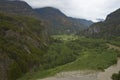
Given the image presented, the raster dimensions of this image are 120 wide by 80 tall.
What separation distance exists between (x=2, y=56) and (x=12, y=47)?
17.7 metres

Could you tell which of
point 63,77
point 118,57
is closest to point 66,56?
point 118,57

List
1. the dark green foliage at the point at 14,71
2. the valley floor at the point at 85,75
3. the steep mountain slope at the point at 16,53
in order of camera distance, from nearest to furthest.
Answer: the valley floor at the point at 85,75, the dark green foliage at the point at 14,71, the steep mountain slope at the point at 16,53

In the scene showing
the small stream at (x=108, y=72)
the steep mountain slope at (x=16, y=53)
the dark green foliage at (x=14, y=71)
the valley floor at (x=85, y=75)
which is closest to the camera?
the small stream at (x=108, y=72)

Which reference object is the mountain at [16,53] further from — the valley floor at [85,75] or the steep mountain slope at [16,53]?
the valley floor at [85,75]

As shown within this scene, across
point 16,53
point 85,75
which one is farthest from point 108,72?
point 16,53

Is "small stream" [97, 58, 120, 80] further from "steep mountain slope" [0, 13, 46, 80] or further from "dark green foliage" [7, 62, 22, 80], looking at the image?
"steep mountain slope" [0, 13, 46, 80]

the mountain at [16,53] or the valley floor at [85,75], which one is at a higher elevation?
the mountain at [16,53]

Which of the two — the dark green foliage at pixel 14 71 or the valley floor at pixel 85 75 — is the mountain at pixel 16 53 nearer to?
the dark green foliage at pixel 14 71

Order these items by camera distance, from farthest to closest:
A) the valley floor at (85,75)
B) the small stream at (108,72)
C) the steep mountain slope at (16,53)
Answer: the steep mountain slope at (16,53)
the valley floor at (85,75)
the small stream at (108,72)

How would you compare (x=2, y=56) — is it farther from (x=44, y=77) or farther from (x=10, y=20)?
(x=10, y=20)

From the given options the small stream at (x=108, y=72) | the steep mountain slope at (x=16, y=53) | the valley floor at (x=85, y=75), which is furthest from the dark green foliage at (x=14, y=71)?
the small stream at (x=108, y=72)

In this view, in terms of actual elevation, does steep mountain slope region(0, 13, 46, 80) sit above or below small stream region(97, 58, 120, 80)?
above

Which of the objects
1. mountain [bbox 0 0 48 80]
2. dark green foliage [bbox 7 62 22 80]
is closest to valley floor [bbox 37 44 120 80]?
dark green foliage [bbox 7 62 22 80]

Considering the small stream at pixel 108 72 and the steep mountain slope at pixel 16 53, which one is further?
the steep mountain slope at pixel 16 53
